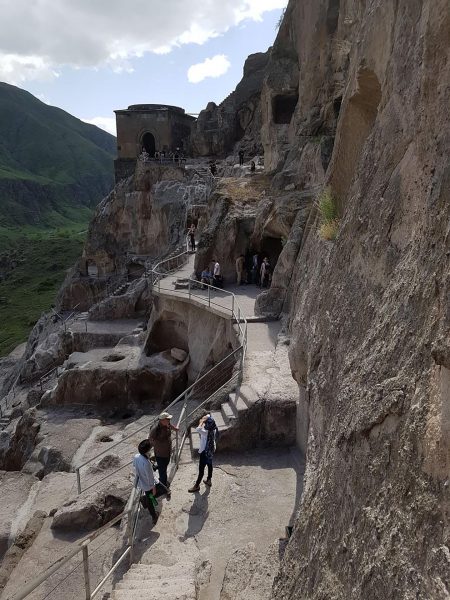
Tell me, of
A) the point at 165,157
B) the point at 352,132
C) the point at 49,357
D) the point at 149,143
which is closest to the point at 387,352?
the point at 352,132

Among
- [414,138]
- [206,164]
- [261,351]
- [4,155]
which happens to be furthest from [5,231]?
[414,138]

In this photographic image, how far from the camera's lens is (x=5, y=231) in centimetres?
8031

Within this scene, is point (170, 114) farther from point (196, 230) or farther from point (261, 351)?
point (261, 351)

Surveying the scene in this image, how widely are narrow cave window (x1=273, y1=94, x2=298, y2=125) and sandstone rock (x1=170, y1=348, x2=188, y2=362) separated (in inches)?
559

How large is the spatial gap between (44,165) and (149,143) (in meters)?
90.5

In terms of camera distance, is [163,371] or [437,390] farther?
[163,371]

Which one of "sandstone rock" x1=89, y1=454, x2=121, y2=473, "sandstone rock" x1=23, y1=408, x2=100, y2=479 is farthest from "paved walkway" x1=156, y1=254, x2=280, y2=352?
"sandstone rock" x1=23, y1=408, x2=100, y2=479

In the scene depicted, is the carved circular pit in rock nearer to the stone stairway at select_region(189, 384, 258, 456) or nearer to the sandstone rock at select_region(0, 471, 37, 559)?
the sandstone rock at select_region(0, 471, 37, 559)

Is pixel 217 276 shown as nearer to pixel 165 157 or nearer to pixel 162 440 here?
pixel 162 440

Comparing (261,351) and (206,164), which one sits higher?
(206,164)

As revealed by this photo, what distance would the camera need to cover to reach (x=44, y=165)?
4769 inches

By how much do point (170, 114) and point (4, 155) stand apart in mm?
92748

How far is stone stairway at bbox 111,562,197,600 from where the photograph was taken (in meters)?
4.80

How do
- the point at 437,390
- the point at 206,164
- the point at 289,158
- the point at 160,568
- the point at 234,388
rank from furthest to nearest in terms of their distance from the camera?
1. the point at 206,164
2. the point at 289,158
3. the point at 234,388
4. the point at 160,568
5. the point at 437,390
